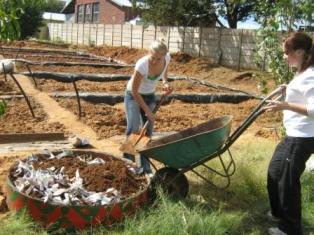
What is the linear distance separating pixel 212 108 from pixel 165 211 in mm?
7057

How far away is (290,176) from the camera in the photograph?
13.2ft

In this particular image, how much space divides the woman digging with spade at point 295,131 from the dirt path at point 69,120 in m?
2.72

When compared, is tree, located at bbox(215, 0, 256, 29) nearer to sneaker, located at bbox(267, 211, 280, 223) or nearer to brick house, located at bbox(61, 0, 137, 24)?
brick house, located at bbox(61, 0, 137, 24)

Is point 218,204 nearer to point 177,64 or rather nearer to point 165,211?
point 165,211

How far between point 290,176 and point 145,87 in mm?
1886

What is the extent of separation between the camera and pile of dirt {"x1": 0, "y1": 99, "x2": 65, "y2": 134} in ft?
26.2

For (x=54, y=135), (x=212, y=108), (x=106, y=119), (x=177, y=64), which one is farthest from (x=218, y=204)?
(x=177, y=64)

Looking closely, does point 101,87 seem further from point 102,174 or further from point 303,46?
point 303,46

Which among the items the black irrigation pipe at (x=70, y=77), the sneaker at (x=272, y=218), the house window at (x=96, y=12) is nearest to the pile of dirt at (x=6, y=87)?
the black irrigation pipe at (x=70, y=77)

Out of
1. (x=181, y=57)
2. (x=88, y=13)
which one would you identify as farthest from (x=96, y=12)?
(x=181, y=57)

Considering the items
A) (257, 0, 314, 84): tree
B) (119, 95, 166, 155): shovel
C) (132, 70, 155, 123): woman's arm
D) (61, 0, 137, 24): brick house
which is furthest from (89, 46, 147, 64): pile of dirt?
(119, 95, 166, 155): shovel

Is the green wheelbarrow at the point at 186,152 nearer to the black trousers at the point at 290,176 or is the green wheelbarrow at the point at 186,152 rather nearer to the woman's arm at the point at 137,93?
the woman's arm at the point at 137,93

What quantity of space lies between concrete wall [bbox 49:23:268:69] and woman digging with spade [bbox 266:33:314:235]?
40.9 ft

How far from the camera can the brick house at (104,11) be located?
42.2 m
